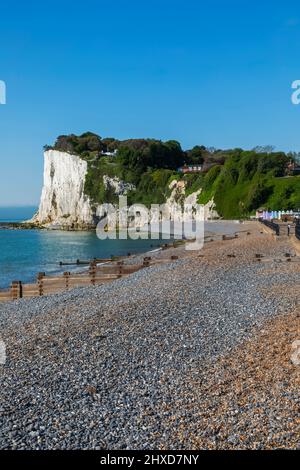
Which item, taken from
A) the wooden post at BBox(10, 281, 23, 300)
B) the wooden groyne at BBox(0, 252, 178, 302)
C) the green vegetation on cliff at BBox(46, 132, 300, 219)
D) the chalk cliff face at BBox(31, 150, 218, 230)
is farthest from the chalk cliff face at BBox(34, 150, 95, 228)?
the wooden post at BBox(10, 281, 23, 300)

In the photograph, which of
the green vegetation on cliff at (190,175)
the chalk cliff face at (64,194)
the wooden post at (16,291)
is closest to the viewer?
the wooden post at (16,291)

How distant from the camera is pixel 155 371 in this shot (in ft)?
30.9

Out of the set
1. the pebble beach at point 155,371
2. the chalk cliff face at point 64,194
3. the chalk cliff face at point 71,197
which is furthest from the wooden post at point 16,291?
the chalk cliff face at point 64,194

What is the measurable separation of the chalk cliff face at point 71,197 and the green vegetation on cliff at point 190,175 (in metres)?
1.86

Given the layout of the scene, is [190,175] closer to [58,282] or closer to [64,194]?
[64,194]

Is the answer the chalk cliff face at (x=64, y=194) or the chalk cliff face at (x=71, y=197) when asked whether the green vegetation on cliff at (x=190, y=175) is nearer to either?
the chalk cliff face at (x=71, y=197)

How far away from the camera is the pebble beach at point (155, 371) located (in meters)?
6.96

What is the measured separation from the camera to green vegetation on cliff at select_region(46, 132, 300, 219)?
9506 centimetres

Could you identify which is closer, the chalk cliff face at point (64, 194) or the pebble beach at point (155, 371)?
the pebble beach at point (155, 371)

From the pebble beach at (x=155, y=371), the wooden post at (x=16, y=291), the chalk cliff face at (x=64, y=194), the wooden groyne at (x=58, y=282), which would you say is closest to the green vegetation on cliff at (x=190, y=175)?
the chalk cliff face at (x=64, y=194)

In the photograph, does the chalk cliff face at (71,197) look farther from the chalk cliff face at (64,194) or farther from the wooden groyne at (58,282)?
the wooden groyne at (58,282)

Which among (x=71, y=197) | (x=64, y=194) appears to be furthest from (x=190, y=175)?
(x=64, y=194)

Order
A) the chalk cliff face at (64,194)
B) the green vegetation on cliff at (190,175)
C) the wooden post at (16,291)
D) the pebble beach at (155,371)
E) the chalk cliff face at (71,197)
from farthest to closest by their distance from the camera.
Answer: the chalk cliff face at (64,194)
the chalk cliff face at (71,197)
the green vegetation on cliff at (190,175)
the wooden post at (16,291)
the pebble beach at (155,371)

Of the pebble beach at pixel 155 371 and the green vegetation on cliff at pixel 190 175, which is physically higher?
the green vegetation on cliff at pixel 190 175
